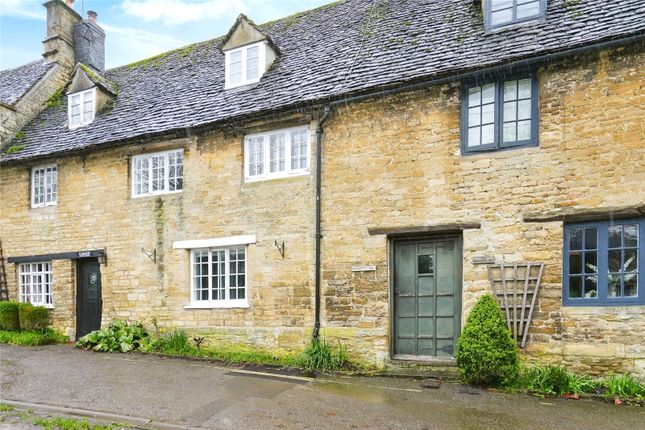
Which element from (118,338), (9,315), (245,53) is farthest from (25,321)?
(245,53)

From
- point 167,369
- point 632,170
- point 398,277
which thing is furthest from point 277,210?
point 632,170

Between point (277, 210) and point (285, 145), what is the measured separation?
145cm

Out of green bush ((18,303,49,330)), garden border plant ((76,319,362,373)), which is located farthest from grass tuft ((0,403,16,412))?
→ green bush ((18,303,49,330))

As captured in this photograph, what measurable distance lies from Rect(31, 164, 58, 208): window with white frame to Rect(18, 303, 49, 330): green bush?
2827mm

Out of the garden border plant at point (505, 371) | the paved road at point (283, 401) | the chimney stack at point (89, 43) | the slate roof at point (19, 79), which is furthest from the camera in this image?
the chimney stack at point (89, 43)

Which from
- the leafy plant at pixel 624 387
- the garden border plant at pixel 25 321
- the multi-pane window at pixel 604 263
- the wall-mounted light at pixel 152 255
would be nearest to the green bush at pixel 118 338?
the wall-mounted light at pixel 152 255

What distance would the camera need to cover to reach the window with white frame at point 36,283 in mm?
13555

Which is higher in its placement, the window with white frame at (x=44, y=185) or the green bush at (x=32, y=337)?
the window with white frame at (x=44, y=185)

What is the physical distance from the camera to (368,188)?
9609 millimetres

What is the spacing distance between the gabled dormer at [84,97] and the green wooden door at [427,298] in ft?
34.0

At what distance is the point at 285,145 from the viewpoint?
10.7 m

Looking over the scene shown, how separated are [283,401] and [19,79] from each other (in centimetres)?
1622

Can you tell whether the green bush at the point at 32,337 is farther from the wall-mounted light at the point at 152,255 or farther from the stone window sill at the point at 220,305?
the stone window sill at the point at 220,305

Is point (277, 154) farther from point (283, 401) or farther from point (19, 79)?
point (19, 79)
